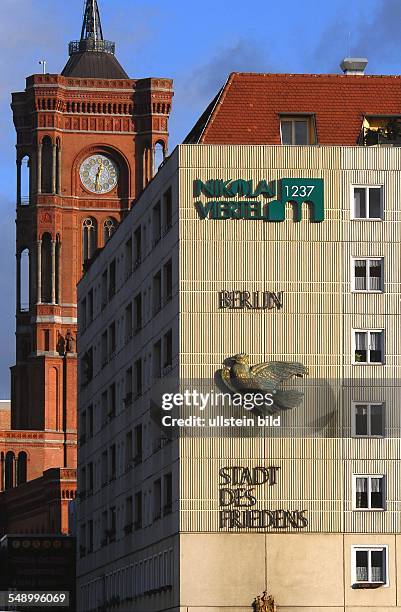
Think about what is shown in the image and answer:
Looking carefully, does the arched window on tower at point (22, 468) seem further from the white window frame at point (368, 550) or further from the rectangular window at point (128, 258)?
the white window frame at point (368, 550)

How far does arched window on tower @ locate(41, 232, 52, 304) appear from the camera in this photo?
19562 cm

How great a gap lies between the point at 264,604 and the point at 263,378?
903cm

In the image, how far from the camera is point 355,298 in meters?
89.0

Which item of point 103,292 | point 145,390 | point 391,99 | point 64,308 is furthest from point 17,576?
point 64,308

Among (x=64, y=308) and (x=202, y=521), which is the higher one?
(x=64, y=308)

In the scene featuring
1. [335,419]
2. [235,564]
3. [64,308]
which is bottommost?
[235,564]

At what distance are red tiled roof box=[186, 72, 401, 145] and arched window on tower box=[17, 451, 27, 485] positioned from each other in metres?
95.5

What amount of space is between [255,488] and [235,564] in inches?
125

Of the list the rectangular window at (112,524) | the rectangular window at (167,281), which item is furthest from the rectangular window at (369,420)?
the rectangular window at (112,524)

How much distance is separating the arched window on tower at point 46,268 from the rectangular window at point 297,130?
334ft

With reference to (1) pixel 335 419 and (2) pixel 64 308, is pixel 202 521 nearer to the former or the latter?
(1) pixel 335 419

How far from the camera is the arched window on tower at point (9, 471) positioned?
191125 mm

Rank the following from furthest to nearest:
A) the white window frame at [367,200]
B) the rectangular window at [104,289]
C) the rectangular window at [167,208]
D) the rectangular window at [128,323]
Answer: the rectangular window at [104,289] → the rectangular window at [128,323] → the rectangular window at [167,208] → the white window frame at [367,200]

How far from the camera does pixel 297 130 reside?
95125mm
